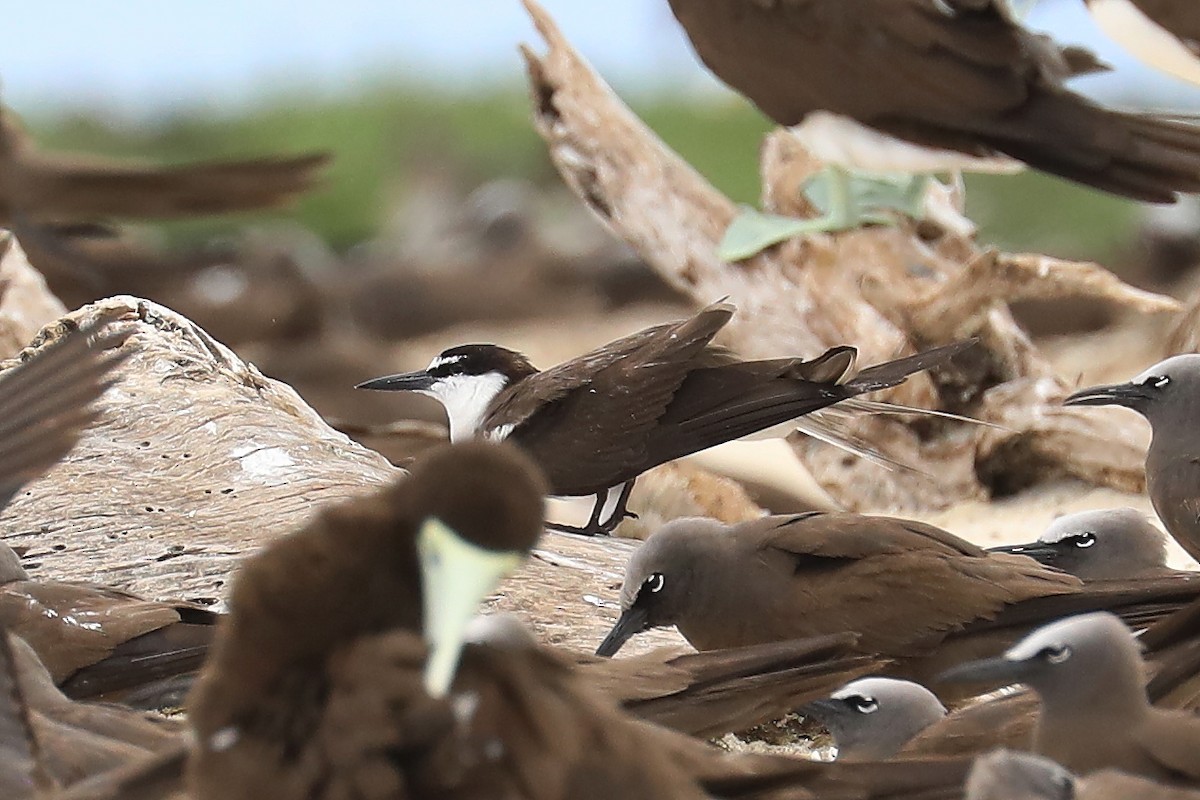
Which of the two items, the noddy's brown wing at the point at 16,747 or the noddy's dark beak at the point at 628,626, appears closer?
the noddy's brown wing at the point at 16,747

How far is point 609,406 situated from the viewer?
13.3 feet

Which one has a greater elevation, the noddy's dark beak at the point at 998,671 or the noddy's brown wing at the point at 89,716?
the noddy's brown wing at the point at 89,716

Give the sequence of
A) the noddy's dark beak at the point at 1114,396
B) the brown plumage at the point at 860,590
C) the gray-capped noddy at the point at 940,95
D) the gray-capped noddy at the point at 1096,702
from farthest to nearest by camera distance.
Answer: the gray-capped noddy at the point at 940,95 < the noddy's dark beak at the point at 1114,396 < the brown plumage at the point at 860,590 < the gray-capped noddy at the point at 1096,702

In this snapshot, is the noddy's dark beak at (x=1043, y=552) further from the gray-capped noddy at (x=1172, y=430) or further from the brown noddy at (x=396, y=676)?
the brown noddy at (x=396, y=676)

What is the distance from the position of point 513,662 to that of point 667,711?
0.76 metres

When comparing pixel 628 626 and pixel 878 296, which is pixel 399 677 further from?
pixel 878 296

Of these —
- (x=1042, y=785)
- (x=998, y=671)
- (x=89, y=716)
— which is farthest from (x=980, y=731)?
(x=89, y=716)

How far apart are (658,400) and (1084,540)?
97cm

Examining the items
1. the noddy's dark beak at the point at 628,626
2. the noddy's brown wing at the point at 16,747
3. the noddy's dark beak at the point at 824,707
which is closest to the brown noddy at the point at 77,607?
the noddy's brown wing at the point at 16,747

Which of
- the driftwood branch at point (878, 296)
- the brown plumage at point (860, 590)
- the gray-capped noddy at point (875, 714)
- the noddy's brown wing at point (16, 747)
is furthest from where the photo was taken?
the driftwood branch at point (878, 296)

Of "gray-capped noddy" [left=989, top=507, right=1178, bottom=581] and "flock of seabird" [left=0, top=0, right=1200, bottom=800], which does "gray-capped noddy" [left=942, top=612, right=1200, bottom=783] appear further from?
"gray-capped noddy" [left=989, top=507, right=1178, bottom=581]

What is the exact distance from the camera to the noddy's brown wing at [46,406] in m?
2.75

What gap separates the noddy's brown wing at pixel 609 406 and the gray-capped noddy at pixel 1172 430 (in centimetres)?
89

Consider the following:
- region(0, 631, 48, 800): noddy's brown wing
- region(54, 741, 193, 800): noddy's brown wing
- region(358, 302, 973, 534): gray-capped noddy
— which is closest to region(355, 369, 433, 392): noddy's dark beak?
region(358, 302, 973, 534): gray-capped noddy
